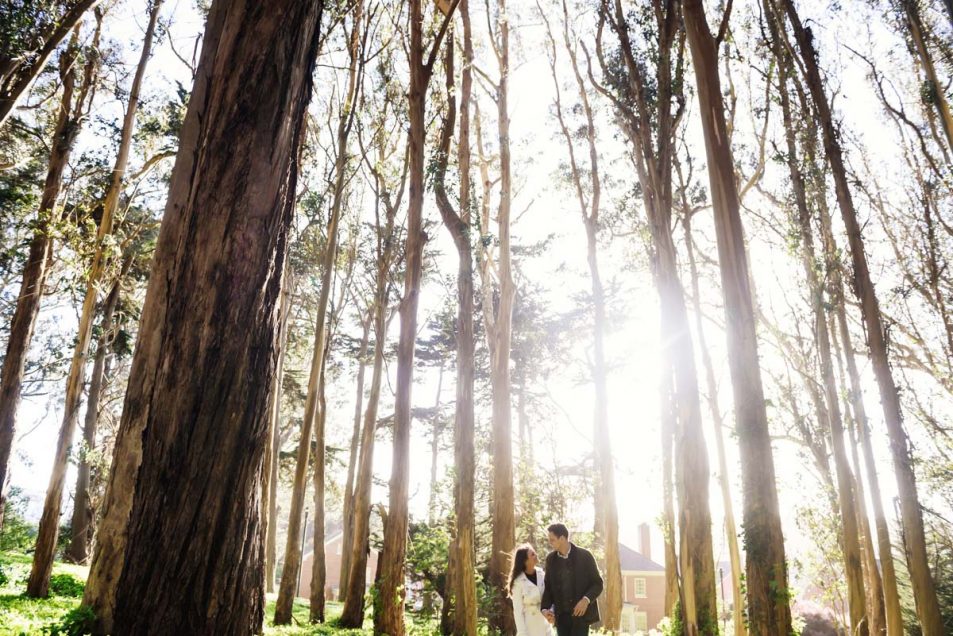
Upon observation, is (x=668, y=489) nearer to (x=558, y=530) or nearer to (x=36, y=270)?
(x=558, y=530)

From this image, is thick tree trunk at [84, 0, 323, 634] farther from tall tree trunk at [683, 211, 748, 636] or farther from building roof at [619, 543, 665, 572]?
building roof at [619, 543, 665, 572]

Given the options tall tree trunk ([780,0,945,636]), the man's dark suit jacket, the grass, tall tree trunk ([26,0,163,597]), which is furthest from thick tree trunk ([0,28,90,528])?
tall tree trunk ([780,0,945,636])

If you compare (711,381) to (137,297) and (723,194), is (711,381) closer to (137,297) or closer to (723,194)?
(723,194)

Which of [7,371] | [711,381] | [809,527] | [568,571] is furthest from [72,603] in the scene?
[809,527]

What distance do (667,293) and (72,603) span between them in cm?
994

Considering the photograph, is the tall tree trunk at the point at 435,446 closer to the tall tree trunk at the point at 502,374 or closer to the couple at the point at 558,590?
the tall tree trunk at the point at 502,374

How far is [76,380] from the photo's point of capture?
916cm

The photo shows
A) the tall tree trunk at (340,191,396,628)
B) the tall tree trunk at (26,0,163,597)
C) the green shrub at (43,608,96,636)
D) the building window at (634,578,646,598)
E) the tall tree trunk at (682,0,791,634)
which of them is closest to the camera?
the green shrub at (43,608,96,636)

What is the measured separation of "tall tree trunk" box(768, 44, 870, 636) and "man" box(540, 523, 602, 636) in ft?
26.3

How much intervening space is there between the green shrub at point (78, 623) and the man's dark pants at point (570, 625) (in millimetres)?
3676

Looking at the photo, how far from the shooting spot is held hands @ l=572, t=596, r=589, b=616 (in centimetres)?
489

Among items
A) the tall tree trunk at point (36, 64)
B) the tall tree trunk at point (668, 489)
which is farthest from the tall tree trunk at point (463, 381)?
the tall tree trunk at point (36, 64)

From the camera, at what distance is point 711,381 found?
43.0 ft

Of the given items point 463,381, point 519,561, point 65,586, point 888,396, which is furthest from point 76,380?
point 888,396
